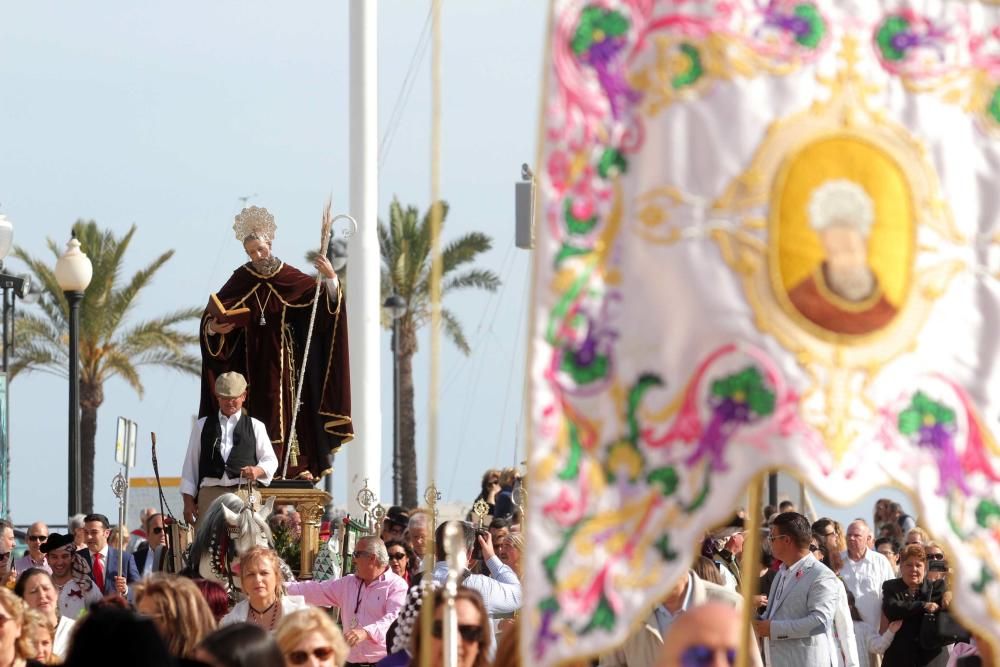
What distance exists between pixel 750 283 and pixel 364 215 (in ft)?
80.1

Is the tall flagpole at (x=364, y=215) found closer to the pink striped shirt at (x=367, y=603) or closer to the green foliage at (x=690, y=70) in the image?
the pink striped shirt at (x=367, y=603)

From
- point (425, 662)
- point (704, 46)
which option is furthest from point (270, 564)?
point (704, 46)

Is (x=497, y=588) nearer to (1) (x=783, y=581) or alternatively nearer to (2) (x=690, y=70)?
(1) (x=783, y=581)

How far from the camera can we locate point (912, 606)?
13.4 m

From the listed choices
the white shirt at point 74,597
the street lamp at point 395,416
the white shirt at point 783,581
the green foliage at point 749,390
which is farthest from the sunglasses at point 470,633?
the street lamp at point 395,416

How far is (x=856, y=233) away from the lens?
5.76m

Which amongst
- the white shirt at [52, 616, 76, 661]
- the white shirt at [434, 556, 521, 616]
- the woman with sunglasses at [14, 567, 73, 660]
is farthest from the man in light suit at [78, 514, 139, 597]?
the white shirt at [52, 616, 76, 661]

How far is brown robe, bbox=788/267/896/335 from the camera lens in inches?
224

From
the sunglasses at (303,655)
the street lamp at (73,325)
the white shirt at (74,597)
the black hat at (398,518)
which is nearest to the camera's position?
the sunglasses at (303,655)

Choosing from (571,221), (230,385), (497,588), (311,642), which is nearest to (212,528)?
(230,385)

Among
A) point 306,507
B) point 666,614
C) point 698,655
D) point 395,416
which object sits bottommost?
point 395,416

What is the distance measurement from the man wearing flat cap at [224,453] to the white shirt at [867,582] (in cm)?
478

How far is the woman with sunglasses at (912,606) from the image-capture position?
524 inches

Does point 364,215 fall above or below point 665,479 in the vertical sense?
above
